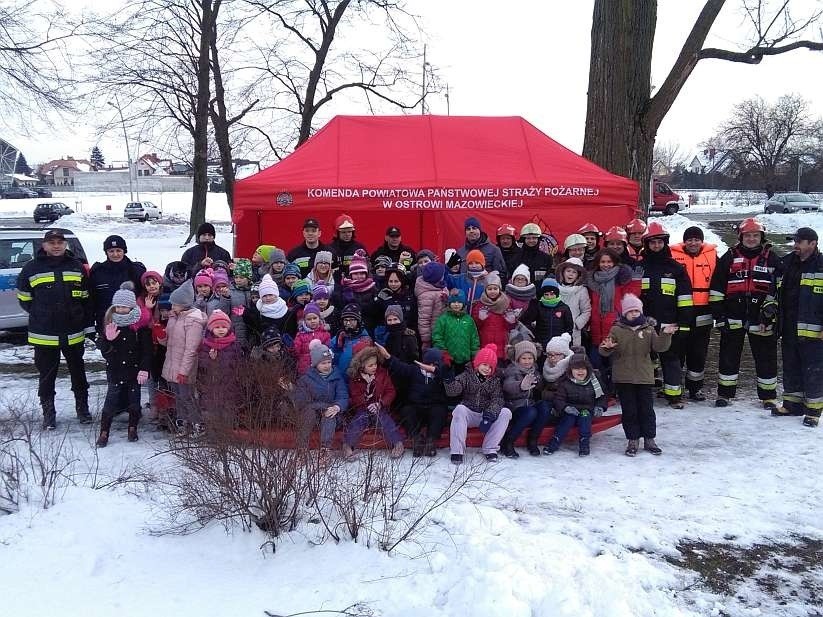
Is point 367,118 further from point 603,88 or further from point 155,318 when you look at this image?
point 155,318

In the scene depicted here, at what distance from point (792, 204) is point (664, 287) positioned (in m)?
39.4

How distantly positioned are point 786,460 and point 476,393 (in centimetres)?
258

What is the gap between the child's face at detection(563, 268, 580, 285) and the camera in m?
6.37

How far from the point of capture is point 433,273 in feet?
20.3

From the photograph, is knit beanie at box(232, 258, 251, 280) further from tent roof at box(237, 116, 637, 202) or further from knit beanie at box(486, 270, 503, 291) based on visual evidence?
knit beanie at box(486, 270, 503, 291)

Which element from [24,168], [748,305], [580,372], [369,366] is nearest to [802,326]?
[748,305]

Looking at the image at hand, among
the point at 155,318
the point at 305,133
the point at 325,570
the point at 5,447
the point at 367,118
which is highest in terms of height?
the point at 305,133

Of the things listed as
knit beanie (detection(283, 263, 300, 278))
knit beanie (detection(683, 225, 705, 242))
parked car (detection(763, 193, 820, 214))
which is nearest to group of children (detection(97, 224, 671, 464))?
knit beanie (detection(283, 263, 300, 278))

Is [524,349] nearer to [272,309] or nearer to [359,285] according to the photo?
[359,285]

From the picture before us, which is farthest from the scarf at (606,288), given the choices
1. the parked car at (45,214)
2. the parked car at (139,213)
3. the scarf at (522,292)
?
the parked car at (139,213)

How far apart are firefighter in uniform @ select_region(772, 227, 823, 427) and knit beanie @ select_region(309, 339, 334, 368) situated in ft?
14.7

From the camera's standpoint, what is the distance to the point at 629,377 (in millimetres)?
5535

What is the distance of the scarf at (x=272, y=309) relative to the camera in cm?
592

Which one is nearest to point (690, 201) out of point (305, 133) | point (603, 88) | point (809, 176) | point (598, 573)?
point (809, 176)
